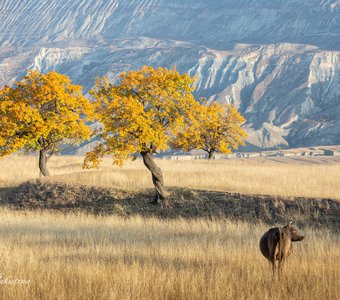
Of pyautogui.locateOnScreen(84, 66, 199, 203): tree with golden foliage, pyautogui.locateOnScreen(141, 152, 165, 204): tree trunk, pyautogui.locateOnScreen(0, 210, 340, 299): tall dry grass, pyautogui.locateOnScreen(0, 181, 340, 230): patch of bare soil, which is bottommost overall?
pyautogui.locateOnScreen(0, 210, 340, 299): tall dry grass

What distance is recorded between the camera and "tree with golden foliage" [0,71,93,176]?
28.6 m

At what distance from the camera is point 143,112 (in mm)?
23016

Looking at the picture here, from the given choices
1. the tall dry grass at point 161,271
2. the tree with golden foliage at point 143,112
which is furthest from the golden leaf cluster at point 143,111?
the tall dry grass at point 161,271

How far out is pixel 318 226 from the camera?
67.3ft

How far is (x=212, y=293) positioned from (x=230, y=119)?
36651mm

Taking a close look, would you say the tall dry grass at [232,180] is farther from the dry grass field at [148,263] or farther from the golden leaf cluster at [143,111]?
the golden leaf cluster at [143,111]

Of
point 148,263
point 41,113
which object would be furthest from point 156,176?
point 148,263

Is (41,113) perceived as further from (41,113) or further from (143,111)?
(143,111)

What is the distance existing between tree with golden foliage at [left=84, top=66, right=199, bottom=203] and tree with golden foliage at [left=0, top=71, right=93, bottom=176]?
4798mm

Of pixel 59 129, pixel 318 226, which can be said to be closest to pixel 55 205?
pixel 59 129

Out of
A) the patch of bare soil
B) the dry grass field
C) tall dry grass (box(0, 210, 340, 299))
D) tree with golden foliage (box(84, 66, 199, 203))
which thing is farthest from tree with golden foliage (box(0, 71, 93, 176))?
tall dry grass (box(0, 210, 340, 299))

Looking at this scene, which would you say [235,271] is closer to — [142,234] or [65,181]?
[142,234]

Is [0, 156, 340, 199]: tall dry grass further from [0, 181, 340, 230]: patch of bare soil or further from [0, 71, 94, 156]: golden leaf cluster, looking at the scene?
[0, 71, 94, 156]: golden leaf cluster

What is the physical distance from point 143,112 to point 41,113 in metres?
9.62
